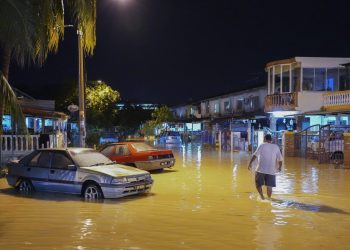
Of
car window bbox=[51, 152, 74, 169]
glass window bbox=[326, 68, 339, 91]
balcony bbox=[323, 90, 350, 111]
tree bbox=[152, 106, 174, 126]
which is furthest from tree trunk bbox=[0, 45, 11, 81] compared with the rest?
tree bbox=[152, 106, 174, 126]

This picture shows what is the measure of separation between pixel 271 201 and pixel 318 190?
293 centimetres

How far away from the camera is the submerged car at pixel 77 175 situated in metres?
12.3

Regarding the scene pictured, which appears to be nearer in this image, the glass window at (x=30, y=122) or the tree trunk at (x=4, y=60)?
the tree trunk at (x=4, y=60)

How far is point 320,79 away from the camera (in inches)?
1342

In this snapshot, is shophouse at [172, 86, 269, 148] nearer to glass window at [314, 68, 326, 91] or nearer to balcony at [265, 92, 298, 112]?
balcony at [265, 92, 298, 112]

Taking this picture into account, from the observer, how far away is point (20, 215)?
10.5 meters

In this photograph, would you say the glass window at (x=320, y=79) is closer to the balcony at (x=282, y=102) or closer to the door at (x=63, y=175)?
the balcony at (x=282, y=102)

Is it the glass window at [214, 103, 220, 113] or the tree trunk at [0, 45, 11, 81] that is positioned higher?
the glass window at [214, 103, 220, 113]

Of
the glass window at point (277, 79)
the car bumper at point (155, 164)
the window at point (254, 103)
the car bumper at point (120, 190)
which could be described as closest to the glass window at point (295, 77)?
the glass window at point (277, 79)

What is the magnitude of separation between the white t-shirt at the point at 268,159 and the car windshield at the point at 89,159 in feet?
14.0

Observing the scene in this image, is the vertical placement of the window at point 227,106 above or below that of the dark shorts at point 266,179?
above

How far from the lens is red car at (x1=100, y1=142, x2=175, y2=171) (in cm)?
1861

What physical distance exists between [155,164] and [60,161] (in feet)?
20.3

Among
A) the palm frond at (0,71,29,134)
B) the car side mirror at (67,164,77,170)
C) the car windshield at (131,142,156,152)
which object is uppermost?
the palm frond at (0,71,29,134)
